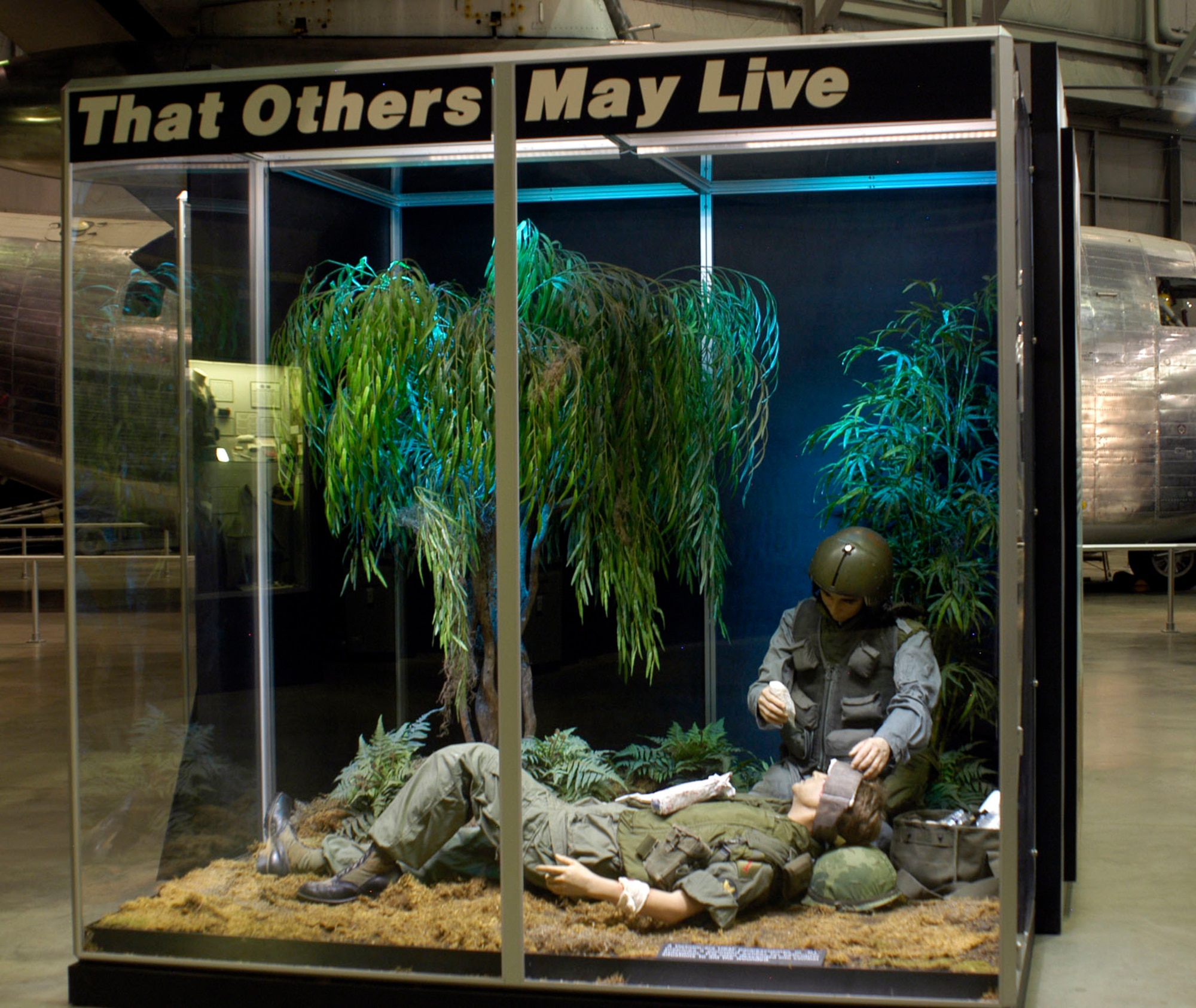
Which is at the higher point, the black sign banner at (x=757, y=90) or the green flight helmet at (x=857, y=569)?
the black sign banner at (x=757, y=90)

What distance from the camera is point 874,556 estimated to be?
3.26 metres

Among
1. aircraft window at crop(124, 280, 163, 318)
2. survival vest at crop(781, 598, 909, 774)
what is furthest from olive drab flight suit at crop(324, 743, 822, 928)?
aircraft window at crop(124, 280, 163, 318)

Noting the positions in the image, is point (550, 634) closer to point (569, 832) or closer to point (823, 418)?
point (569, 832)

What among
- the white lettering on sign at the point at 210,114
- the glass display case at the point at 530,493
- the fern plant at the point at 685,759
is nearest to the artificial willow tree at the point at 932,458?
the glass display case at the point at 530,493

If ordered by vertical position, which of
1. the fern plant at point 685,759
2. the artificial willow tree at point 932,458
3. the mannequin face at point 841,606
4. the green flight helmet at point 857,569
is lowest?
the fern plant at point 685,759

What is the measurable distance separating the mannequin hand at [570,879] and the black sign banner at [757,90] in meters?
1.68

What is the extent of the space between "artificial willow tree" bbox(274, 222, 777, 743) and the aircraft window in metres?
0.40

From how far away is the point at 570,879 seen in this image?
2787mm

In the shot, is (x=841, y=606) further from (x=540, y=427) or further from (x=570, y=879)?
(x=570, y=879)

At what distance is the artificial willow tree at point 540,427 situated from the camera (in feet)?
11.1

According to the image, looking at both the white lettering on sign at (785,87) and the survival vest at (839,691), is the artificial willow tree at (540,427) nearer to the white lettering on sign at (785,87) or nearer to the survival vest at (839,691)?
the survival vest at (839,691)

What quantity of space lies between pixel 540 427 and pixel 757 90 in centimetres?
117

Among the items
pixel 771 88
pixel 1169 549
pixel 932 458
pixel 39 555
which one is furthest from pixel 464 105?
pixel 39 555

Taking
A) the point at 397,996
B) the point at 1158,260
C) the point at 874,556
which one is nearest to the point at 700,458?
the point at 874,556
